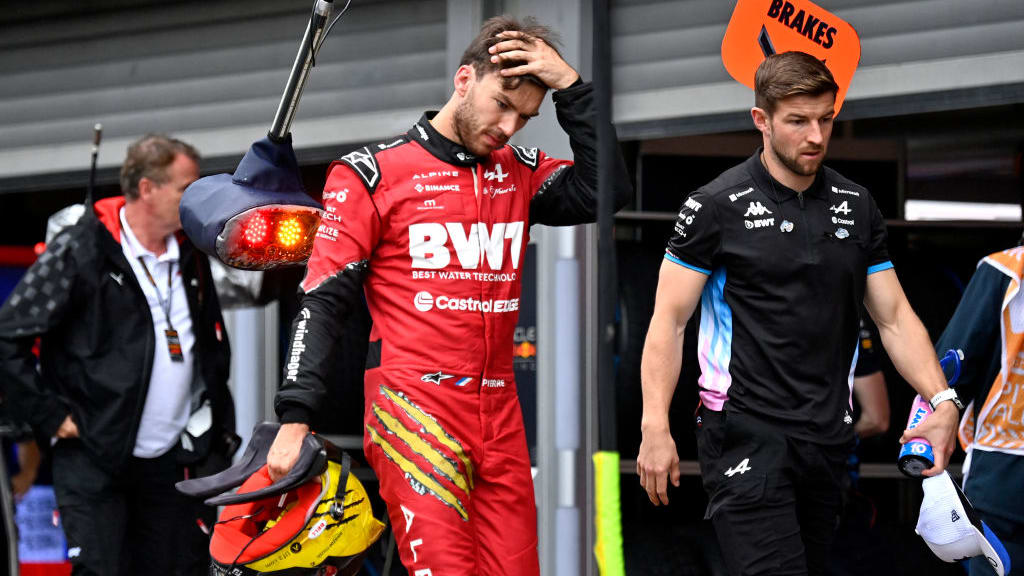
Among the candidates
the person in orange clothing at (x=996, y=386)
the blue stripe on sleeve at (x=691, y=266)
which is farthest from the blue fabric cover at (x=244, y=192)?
the person in orange clothing at (x=996, y=386)

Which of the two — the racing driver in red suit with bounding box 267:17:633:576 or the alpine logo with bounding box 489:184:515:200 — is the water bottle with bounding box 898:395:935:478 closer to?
the racing driver in red suit with bounding box 267:17:633:576

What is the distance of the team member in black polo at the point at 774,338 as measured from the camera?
331cm

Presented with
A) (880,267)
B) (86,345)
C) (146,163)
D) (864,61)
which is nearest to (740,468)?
(880,267)

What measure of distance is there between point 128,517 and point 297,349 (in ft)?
6.63

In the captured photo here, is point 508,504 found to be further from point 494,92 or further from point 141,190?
point 141,190

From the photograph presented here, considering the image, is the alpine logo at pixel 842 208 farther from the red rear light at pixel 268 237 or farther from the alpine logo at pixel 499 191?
the red rear light at pixel 268 237

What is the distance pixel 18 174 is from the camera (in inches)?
274

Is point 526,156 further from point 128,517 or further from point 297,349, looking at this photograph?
point 128,517

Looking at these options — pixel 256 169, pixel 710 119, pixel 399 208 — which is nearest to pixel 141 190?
pixel 256 169

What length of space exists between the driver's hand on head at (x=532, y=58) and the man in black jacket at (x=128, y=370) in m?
2.11

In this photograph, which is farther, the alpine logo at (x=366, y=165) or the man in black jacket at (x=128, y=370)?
the man in black jacket at (x=128, y=370)

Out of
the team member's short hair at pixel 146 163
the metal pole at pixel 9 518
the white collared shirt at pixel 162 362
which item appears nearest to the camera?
the white collared shirt at pixel 162 362

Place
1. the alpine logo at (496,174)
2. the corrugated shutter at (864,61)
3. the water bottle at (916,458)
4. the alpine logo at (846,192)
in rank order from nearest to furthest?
the water bottle at (916,458), the alpine logo at (846,192), the alpine logo at (496,174), the corrugated shutter at (864,61)

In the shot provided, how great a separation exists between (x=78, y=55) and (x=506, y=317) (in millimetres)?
4274
